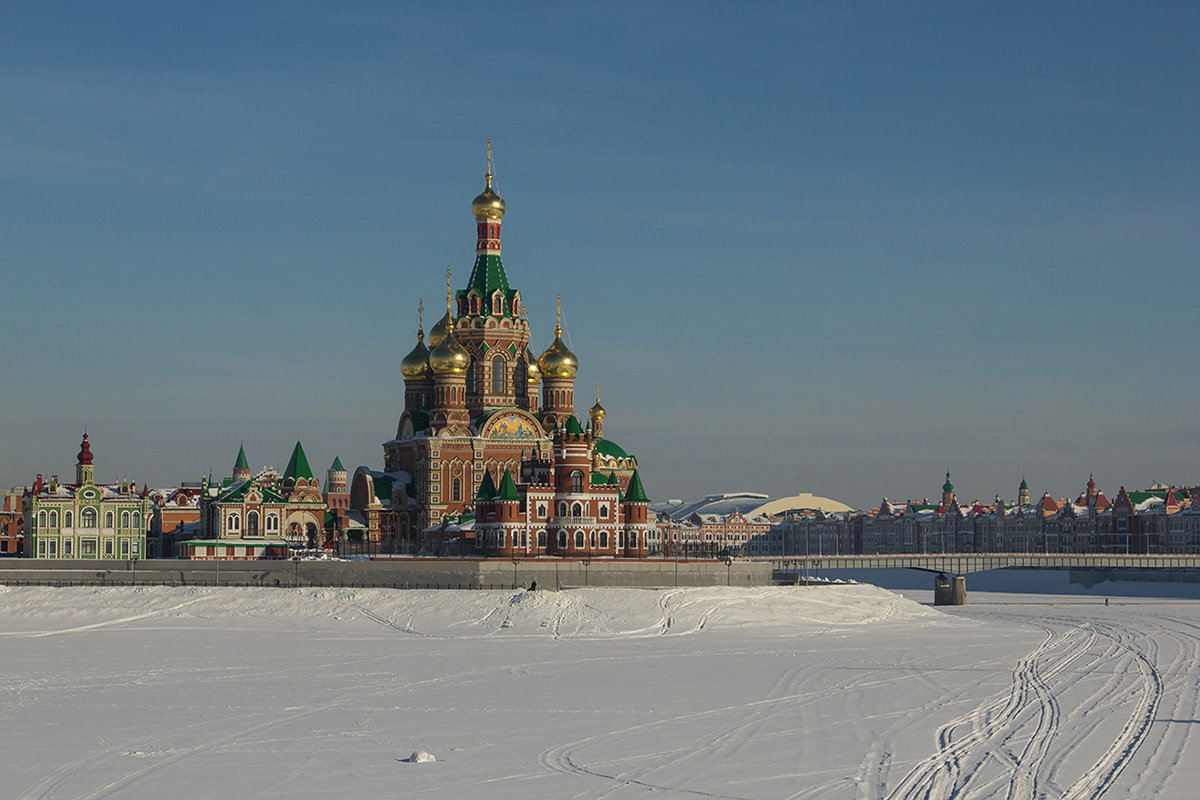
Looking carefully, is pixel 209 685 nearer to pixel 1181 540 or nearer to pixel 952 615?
pixel 952 615

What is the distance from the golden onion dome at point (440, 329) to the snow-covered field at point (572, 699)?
28916 mm

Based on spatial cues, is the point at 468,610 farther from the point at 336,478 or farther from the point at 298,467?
the point at 336,478

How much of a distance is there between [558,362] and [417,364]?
8.44m

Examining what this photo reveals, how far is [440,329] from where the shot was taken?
9100 cm

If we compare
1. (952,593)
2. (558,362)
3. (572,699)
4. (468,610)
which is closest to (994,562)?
(952,593)

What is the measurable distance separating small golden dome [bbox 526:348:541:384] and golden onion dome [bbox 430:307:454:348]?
16.4 feet

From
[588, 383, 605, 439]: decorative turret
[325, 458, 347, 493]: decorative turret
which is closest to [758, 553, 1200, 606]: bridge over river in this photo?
[588, 383, 605, 439]: decorative turret

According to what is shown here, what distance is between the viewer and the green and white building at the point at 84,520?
265ft

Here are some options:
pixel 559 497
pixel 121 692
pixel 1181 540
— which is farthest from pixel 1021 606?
pixel 1181 540

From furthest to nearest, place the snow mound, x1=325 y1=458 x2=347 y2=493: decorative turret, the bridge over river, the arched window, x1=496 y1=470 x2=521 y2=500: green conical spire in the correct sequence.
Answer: x1=325 y1=458 x2=347 y2=493: decorative turret, the bridge over river, the arched window, x1=496 y1=470 x2=521 y2=500: green conical spire, the snow mound

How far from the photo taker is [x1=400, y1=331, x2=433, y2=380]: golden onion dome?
9212cm

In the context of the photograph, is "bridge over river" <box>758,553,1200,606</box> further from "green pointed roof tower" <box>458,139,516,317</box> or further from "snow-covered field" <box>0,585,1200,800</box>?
"snow-covered field" <box>0,585,1200,800</box>

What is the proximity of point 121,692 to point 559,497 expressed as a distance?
132 feet

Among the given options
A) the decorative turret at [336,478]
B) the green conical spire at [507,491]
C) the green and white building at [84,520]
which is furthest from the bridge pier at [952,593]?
the decorative turret at [336,478]
